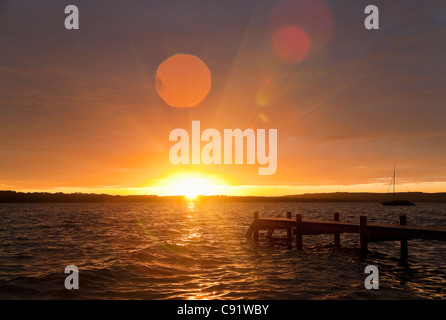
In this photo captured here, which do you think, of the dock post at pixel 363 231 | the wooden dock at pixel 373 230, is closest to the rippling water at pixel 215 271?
the dock post at pixel 363 231

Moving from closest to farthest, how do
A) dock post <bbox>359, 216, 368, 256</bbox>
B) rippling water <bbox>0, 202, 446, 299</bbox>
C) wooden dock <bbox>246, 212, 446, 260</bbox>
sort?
rippling water <bbox>0, 202, 446, 299</bbox> < wooden dock <bbox>246, 212, 446, 260</bbox> < dock post <bbox>359, 216, 368, 256</bbox>

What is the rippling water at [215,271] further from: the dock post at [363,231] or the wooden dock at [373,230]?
the wooden dock at [373,230]

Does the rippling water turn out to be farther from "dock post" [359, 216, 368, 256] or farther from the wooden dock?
the wooden dock

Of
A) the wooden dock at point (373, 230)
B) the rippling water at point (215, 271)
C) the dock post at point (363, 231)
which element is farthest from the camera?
the dock post at point (363, 231)

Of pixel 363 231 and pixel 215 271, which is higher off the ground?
pixel 363 231

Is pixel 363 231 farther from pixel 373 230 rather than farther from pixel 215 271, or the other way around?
pixel 215 271

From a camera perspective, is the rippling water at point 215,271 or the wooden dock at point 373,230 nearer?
the rippling water at point 215,271

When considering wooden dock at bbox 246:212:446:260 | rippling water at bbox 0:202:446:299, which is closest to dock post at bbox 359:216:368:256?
wooden dock at bbox 246:212:446:260

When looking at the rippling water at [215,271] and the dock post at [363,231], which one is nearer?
the rippling water at [215,271]

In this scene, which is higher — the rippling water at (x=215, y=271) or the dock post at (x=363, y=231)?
the dock post at (x=363, y=231)

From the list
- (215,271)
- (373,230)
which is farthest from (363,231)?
(215,271)

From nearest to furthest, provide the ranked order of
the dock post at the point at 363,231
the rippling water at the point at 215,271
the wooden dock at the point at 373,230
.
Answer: the rippling water at the point at 215,271, the wooden dock at the point at 373,230, the dock post at the point at 363,231

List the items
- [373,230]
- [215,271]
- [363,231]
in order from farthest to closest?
[363,231], [373,230], [215,271]
